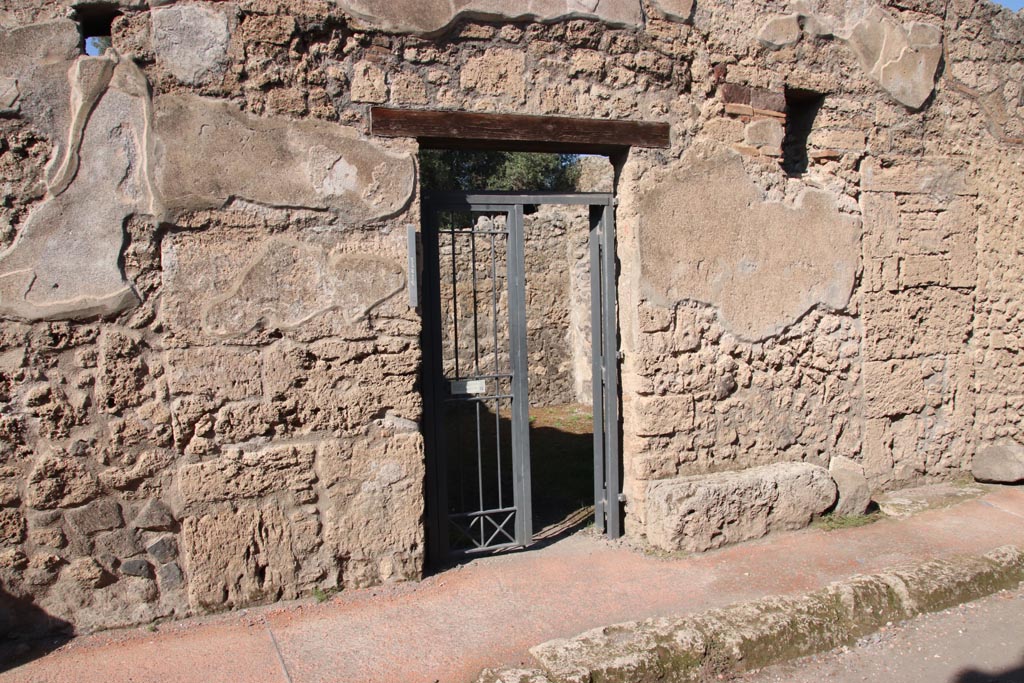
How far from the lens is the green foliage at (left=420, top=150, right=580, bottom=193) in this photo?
15258 mm

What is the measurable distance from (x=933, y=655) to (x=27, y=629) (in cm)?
366

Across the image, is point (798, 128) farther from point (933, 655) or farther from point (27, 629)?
point (27, 629)

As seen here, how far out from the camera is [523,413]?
154 inches

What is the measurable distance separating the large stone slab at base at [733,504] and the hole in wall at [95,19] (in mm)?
3326

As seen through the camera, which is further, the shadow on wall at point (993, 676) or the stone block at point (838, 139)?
the stone block at point (838, 139)

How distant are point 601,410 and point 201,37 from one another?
266cm

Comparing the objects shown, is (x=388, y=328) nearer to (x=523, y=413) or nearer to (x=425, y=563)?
(x=523, y=413)

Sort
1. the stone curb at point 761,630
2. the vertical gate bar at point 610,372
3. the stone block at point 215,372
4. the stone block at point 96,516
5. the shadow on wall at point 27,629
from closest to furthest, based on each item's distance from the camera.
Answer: the stone curb at point 761,630, the shadow on wall at point 27,629, the stone block at point 96,516, the stone block at point 215,372, the vertical gate bar at point 610,372

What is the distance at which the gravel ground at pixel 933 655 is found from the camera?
2.80 metres

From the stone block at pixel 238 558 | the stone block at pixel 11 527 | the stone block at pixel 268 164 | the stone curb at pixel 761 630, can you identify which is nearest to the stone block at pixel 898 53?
the stone curb at pixel 761 630

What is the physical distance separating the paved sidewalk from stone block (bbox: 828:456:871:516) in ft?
0.47

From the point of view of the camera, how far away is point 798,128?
4.49 metres

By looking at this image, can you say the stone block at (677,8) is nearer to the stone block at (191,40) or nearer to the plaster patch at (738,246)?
the plaster patch at (738,246)

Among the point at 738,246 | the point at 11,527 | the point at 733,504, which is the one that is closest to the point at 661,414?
the point at 733,504
